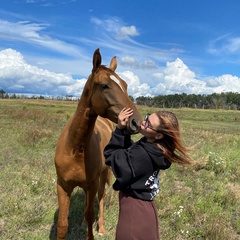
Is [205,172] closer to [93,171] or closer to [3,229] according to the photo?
[93,171]

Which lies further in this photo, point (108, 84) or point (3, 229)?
point (3, 229)

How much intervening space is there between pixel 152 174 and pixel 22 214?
128 inches

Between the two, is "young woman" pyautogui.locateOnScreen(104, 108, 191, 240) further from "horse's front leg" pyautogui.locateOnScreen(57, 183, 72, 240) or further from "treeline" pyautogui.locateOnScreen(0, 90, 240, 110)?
"treeline" pyautogui.locateOnScreen(0, 90, 240, 110)

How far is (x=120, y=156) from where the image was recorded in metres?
2.29

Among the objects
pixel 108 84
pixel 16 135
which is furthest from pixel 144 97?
pixel 108 84

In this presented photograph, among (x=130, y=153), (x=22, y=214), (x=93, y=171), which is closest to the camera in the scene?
(x=130, y=153)

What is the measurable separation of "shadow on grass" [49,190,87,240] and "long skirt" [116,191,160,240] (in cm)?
235

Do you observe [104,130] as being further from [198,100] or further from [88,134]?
[198,100]

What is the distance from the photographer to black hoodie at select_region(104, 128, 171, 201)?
2238 mm

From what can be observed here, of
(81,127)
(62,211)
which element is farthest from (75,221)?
(81,127)

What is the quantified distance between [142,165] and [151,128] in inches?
12.3

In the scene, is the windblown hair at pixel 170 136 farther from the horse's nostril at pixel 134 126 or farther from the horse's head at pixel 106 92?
the horse's head at pixel 106 92

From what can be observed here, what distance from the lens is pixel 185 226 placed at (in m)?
4.54

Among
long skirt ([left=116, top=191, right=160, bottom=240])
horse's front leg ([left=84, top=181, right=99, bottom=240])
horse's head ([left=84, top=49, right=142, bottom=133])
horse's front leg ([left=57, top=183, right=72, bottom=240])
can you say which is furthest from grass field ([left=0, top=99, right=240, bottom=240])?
long skirt ([left=116, top=191, right=160, bottom=240])
